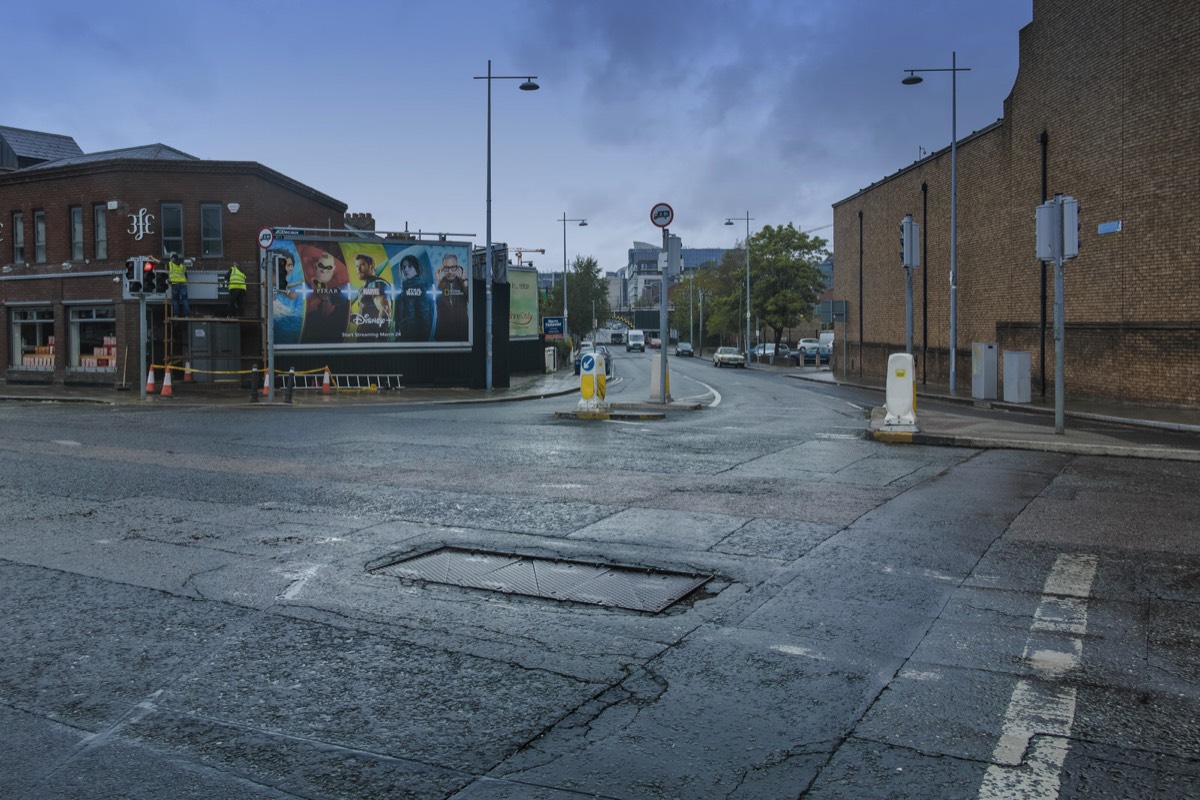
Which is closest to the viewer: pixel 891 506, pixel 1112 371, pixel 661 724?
pixel 661 724

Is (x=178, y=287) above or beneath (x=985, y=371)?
above

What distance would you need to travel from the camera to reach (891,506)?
9.43 meters

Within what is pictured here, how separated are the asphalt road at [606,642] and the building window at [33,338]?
2642 centimetres

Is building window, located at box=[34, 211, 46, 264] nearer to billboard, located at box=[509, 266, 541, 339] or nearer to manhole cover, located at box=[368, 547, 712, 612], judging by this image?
billboard, located at box=[509, 266, 541, 339]

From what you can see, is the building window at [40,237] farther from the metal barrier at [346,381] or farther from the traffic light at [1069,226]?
the traffic light at [1069,226]

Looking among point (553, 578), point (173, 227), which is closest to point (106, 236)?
point (173, 227)

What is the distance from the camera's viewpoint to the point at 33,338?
34.6 metres

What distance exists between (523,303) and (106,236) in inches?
950

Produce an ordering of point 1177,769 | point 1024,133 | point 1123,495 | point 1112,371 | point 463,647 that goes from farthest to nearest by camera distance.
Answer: point 1024,133, point 1112,371, point 1123,495, point 463,647, point 1177,769

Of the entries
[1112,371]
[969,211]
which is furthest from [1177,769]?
[969,211]

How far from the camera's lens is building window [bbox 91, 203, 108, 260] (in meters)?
32.1

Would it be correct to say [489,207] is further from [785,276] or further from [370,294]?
[785,276]

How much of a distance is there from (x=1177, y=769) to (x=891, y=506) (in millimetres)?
5677

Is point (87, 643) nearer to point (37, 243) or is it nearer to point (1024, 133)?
point (1024, 133)
